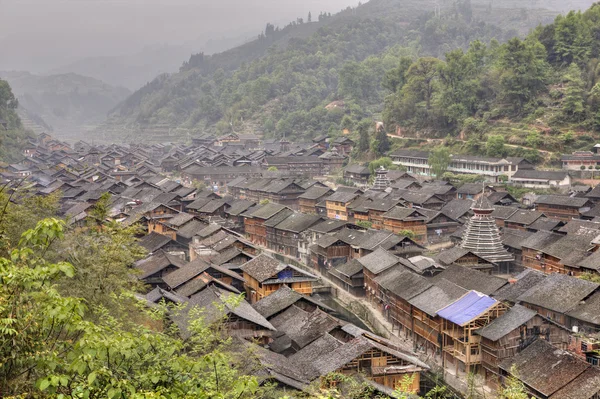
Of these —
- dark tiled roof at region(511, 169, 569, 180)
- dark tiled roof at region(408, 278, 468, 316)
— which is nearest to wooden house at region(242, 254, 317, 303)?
dark tiled roof at region(408, 278, 468, 316)

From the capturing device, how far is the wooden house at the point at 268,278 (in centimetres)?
2955

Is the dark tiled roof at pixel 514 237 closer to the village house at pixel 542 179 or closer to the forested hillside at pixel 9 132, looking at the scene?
the village house at pixel 542 179

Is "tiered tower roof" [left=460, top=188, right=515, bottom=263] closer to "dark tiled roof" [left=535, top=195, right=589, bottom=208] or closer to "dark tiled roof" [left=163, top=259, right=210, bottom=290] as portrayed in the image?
"dark tiled roof" [left=535, top=195, right=589, bottom=208]

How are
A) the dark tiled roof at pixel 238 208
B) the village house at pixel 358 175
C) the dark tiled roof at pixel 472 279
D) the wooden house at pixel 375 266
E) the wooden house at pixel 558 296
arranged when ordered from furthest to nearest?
the village house at pixel 358 175
the dark tiled roof at pixel 238 208
the wooden house at pixel 375 266
the dark tiled roof at pixel 472 279
the wooden house at pixel 558 296

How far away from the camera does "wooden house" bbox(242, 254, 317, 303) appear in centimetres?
2955

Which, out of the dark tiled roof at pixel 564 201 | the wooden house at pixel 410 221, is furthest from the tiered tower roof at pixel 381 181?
the dark tiled roof at pixel 564 201

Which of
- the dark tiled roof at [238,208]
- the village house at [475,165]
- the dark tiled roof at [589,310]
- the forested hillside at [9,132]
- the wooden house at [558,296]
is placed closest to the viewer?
the dark tiled roof at [589,310]

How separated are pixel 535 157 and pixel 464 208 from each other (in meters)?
15.2

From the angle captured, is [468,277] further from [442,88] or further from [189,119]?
[189,119]

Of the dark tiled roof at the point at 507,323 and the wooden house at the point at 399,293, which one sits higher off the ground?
the dark tiled roof at the point at 507,323

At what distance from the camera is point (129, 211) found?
44.3 m

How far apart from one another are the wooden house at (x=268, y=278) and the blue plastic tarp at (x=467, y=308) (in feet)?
30.8

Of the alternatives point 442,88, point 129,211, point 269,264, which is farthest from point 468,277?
point 442,88

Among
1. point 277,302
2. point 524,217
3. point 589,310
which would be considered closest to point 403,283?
point 277,302
